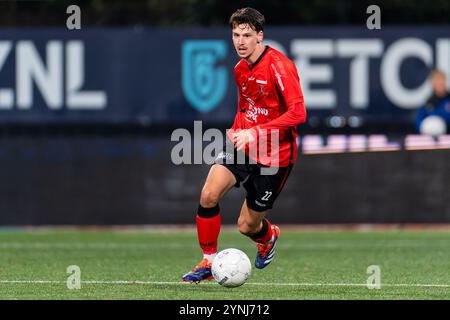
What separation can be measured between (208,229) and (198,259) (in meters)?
3.35

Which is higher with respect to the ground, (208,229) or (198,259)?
(208,229)

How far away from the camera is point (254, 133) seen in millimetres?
10062

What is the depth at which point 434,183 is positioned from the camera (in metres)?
18.6

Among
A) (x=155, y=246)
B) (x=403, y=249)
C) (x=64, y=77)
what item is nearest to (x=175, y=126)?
(x=64, y=77)

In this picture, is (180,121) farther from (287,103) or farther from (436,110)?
(287,103)

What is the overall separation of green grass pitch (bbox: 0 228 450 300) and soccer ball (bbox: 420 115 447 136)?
1664mm

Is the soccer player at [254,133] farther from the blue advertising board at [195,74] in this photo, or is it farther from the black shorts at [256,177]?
the blue advertising board at [195,74]

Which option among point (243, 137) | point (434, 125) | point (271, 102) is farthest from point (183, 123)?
point (243, 137)

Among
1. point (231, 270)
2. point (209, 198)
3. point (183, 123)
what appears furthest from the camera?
point (183, 123)

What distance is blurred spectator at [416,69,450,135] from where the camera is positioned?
1861 centimetres

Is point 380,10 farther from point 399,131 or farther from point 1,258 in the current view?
point 1,258

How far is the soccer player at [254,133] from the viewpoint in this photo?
10195 mm

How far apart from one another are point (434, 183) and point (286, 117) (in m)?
8.94

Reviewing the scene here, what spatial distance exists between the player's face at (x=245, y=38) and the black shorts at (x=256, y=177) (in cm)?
89
